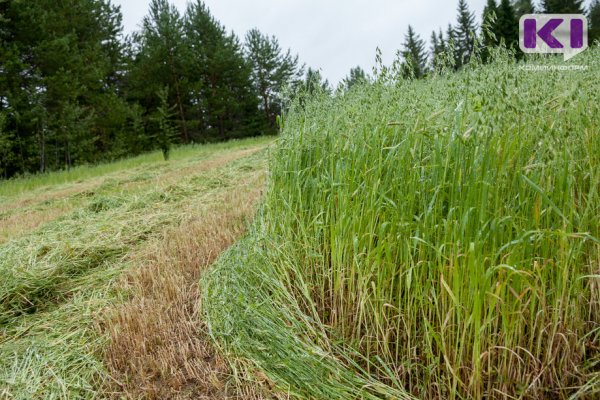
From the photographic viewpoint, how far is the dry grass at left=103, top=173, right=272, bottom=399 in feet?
4.85

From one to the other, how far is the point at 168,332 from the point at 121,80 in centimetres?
2821

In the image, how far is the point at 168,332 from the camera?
1802mm

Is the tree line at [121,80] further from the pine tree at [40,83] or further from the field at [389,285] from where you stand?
the field at [389,285]

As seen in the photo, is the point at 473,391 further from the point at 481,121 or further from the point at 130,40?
the point at 130,40

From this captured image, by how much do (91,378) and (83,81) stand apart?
21001 millimetres

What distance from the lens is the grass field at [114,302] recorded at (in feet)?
5.04

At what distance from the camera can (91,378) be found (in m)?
1.55

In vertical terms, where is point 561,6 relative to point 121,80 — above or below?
above

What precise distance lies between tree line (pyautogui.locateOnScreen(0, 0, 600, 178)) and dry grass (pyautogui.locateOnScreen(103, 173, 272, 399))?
8.35 m

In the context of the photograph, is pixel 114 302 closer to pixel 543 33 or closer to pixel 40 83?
pixel 543 33

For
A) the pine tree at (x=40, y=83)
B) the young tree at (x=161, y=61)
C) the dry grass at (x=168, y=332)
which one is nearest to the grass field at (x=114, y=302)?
the dry grass at (x=168, y=332)

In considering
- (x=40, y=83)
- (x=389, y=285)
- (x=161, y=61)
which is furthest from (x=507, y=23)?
(x=389, y=285)

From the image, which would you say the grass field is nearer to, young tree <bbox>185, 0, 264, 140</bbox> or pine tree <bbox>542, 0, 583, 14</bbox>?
young tree <bbox>185, 0, 264, 140</bbox>

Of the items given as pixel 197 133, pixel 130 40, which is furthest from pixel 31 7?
pixel 197 133
